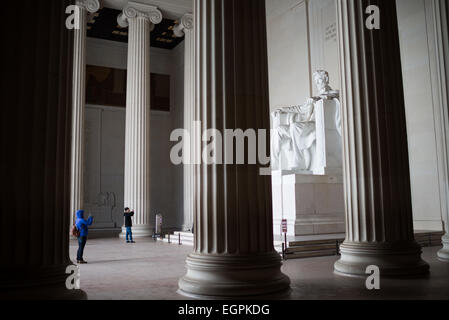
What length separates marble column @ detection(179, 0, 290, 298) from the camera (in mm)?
5184

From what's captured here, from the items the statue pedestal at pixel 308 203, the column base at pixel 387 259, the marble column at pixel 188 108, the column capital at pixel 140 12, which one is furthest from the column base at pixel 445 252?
the column capital at pixel 140 12

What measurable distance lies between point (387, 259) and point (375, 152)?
69.7 inches

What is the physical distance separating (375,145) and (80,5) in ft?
53.2

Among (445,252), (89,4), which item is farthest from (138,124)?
(445,252)

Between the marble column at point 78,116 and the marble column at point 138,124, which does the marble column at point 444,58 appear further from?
the marble column at point 78,116

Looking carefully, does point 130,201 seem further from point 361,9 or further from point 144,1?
point 361,9

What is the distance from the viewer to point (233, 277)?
511 cm

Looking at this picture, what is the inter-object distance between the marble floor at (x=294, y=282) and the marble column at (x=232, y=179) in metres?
0.52

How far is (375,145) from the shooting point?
23.9 ft

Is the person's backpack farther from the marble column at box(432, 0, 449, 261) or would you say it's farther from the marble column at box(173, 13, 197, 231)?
the marble column at box(173, 13, 197, 231)

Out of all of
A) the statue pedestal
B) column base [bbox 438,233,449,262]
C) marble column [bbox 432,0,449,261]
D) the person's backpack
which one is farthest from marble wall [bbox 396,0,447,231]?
the person's backpack

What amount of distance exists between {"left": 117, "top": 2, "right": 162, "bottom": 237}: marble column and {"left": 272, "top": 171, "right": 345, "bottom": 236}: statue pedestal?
26.7 feet

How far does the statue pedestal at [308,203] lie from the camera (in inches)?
460
